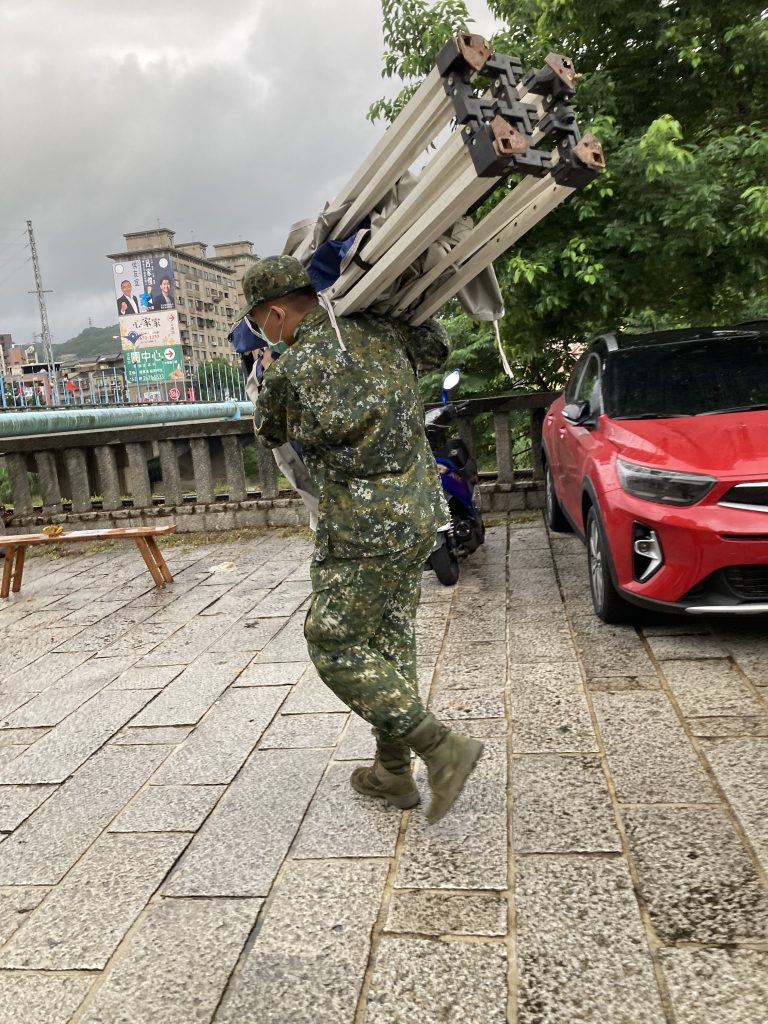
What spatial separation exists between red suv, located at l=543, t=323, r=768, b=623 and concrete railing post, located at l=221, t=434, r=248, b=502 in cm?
443

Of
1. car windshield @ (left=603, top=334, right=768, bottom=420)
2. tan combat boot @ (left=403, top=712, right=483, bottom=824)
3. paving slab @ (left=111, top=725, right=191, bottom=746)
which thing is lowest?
paving slab @ (left=111, top=725, right=191, bottom=746)

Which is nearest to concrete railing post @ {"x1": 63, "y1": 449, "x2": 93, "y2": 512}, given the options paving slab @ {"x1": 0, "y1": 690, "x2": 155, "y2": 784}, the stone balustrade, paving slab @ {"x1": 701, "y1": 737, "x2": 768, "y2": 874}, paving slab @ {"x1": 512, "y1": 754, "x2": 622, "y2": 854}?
the stone balustrade

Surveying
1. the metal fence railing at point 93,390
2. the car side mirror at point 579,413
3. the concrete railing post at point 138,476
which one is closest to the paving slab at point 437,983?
the car side mirror at point 579,413

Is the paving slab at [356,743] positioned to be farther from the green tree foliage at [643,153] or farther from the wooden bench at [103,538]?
the green tree foliage at [643,153]

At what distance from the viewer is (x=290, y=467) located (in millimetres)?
3434

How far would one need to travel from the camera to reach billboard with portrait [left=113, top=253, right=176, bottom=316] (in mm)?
97812

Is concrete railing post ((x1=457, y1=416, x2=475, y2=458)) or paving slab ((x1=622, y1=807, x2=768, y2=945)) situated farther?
concrete railing post ((x1=457, y1=416, x2=475, y2=458))

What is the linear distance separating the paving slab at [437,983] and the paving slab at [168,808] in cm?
113

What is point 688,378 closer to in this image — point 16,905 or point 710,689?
point 710,689

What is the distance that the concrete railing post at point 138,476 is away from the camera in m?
9.80

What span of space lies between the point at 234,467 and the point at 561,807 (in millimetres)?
7147

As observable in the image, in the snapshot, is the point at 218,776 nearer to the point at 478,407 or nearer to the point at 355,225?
the point at 355,225

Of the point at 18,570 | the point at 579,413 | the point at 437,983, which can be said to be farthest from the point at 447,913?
the point at 18,570

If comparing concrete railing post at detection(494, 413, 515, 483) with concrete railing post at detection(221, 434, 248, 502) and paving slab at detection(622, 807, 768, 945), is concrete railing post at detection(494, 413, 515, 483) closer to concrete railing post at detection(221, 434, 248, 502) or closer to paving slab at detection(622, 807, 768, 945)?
concrete railing post at detection(221, 434, 248, 502)
